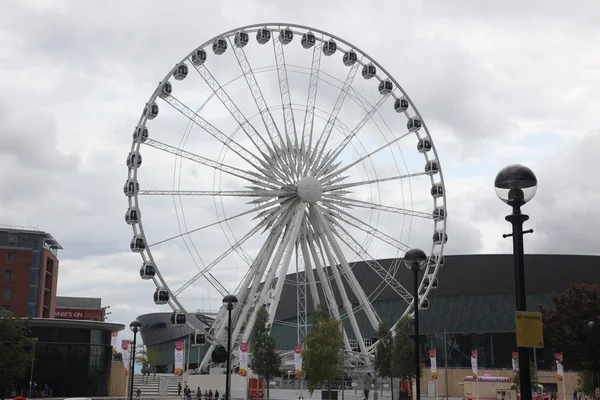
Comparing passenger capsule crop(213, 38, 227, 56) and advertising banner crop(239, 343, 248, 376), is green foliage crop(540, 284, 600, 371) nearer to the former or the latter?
advertising banner crop(239, 343, 248, 376)

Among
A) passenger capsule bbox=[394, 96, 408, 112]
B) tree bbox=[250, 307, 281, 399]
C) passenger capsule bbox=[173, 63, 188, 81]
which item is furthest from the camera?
passenger capsule bbox=[394, 96, 408, 112]

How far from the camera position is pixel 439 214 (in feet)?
198

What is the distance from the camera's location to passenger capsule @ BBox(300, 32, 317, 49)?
184ft

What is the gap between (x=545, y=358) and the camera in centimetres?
9019

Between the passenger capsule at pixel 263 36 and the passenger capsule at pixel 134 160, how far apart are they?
11739 mm

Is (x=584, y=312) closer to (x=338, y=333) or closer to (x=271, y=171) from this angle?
(x=338, y=333)

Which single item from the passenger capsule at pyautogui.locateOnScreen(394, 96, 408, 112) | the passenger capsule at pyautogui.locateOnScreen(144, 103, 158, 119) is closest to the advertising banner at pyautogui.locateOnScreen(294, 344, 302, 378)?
the passenger capsule at pyautogui.locateOnScreen(144, 103, 158, 119)

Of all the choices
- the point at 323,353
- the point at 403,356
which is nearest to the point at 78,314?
the point at 323,353

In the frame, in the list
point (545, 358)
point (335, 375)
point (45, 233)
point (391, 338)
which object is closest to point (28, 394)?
point (335, 375)

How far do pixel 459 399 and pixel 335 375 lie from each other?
2638 centimetres

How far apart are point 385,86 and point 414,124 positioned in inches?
143

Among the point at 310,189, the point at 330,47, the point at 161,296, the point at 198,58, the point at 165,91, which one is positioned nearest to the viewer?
the point at 161,296

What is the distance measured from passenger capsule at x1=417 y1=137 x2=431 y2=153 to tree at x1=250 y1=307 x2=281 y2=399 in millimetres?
16881

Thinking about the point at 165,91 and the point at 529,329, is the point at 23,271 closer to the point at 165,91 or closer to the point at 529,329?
the point at 165,91
